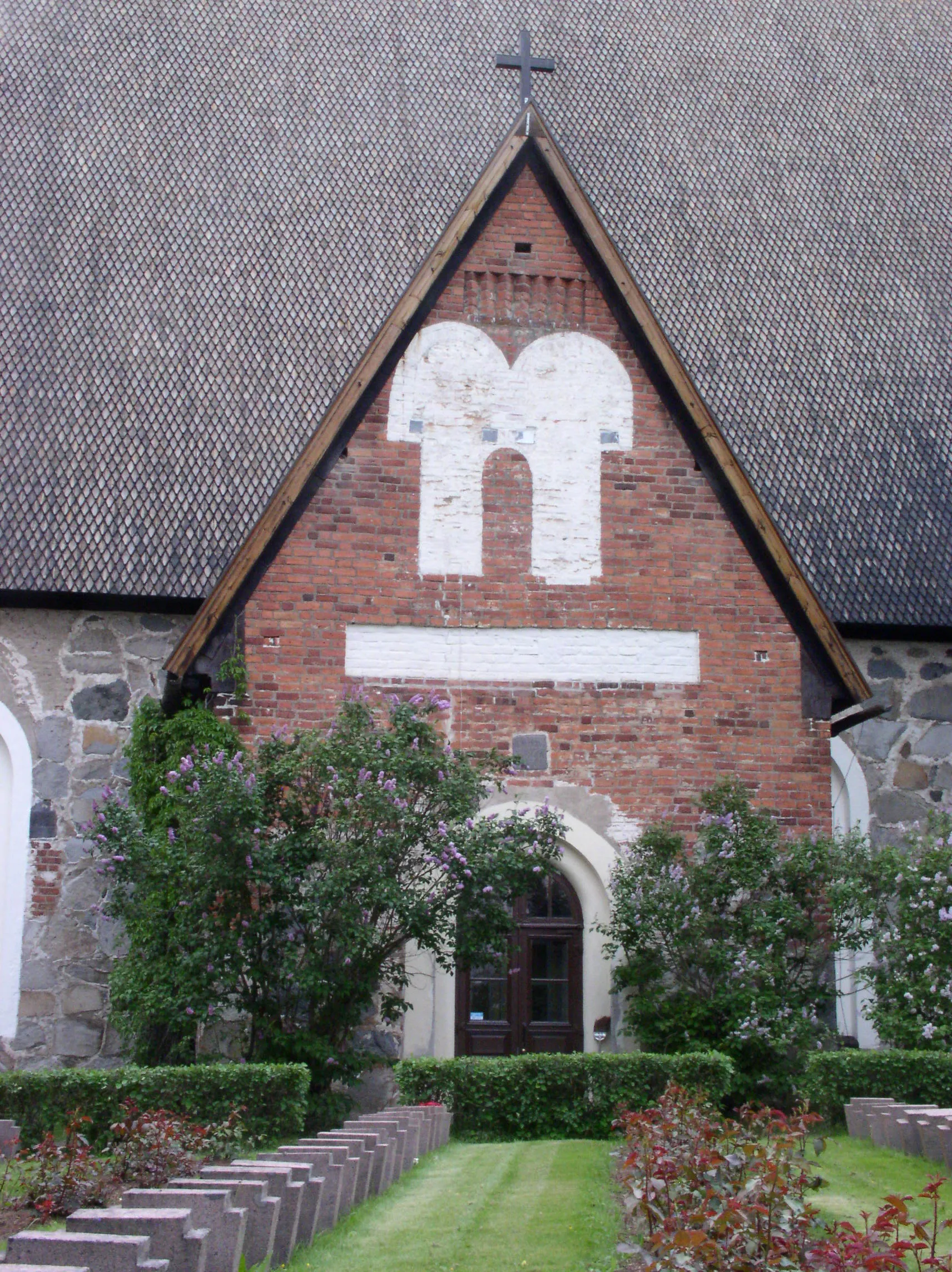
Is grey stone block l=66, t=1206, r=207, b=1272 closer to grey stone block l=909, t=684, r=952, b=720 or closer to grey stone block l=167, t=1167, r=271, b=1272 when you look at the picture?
grey stone block l=167, t=1167, r=271, b=1272

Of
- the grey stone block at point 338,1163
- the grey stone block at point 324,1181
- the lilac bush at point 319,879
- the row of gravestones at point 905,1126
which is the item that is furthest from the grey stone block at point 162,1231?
the lilac bush at point 319,879

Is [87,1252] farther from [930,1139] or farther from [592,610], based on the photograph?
[592,610]

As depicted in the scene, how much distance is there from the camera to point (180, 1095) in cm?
889

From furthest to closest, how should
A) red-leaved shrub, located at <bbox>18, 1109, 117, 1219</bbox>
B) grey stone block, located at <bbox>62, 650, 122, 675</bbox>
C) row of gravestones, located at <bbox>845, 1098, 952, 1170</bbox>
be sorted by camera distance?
grey stone block, located at <bbox>62, 650, 122, 675</bbox> → row of gravestones, located at <bbox>845, 1098, 952, 1170</bbox> → red-leaved shrub, located at <bbox>18, 1109, 117, 1219</bbox>

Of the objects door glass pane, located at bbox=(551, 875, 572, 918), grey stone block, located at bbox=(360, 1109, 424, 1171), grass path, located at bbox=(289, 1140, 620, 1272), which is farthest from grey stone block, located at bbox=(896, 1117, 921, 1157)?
door glass pane, located at bbox=(551, 875, 572, 918)

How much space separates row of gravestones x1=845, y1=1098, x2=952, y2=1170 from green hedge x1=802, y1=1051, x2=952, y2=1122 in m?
0.32

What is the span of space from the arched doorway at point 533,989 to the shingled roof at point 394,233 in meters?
4.10

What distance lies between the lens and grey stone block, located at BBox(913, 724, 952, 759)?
14.5m

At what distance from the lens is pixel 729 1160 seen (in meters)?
5.96

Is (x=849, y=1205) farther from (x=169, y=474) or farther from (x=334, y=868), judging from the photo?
(x=169, y=474)

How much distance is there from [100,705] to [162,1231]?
9327mm

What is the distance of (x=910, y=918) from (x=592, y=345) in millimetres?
5039

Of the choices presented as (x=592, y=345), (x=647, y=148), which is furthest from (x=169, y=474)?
(x=647, y=148)

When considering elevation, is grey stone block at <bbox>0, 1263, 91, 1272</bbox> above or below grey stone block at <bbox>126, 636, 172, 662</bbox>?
below
